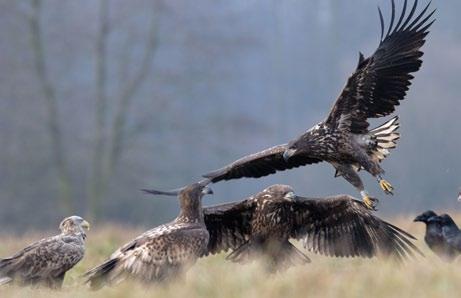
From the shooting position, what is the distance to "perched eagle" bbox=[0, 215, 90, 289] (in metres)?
8.31

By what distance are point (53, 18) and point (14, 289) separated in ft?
73.4

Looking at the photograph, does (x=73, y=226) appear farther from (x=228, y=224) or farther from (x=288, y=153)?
(x=288, y=153)

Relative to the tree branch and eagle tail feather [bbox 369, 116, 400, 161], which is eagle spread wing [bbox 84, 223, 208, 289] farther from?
the tree branch

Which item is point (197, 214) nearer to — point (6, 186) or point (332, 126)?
point (332, 126)

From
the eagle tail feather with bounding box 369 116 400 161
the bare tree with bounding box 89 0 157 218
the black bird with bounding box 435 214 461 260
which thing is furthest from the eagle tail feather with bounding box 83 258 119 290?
the bare tree with bounding box 89 0 157 218

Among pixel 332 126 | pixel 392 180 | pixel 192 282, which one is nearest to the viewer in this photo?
pixel 192 282

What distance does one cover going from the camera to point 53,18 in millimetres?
29391

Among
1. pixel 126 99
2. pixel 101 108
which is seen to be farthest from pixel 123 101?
pixel 101 108

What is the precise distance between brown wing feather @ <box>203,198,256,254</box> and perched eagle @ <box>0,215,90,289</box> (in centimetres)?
118

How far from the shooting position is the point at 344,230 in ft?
30.8

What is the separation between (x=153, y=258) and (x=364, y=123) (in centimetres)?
322

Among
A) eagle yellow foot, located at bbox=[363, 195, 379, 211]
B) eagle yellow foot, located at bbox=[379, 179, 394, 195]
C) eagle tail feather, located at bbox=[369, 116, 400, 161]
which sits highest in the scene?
eagle tail feather, located at bbox=[369, 116, 400, 161]

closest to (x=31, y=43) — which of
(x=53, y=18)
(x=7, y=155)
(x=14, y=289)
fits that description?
(x=53, y=18)

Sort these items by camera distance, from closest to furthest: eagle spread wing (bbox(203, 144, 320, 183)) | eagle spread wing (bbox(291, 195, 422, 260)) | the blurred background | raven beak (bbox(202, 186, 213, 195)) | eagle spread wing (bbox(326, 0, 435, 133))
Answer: raven beak (bbox(202, 186, 213, 195)), eagle spread wing (bbox(291, 195, 422, 260)), eagle spread wing (bbox(326, 0, 435, 133)), eagle spread wing (bbox(203, 144, 320, 183)), the blurred background
